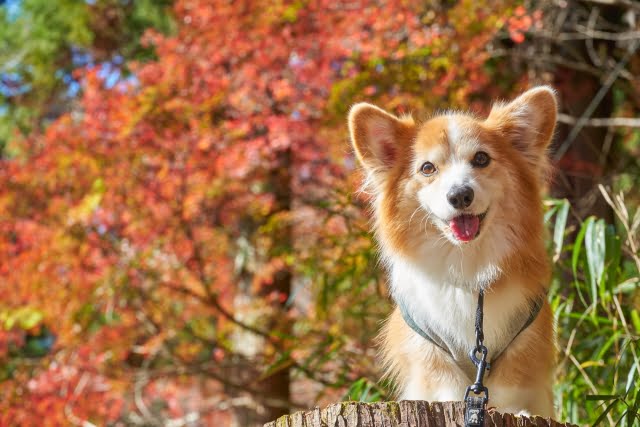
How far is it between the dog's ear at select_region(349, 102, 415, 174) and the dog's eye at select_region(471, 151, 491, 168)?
0.35 meters

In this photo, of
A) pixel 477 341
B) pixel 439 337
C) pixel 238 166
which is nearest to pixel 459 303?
pixel 439 337

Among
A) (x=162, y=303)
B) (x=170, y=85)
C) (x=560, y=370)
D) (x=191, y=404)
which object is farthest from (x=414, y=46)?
(x=191, y=404)

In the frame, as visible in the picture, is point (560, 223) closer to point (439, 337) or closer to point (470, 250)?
point (470, 250)

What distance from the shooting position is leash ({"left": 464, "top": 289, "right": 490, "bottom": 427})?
2295mm

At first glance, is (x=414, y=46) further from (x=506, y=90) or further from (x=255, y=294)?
(x=255, y=294)

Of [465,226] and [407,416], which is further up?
[465,226]

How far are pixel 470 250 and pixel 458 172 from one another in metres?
0.33

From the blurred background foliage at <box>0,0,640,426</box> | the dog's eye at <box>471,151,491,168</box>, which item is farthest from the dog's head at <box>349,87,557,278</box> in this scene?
the blurred background foliage at <box>0,0,640,426</box>

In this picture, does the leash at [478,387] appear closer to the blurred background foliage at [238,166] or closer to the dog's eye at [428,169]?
the dog's eye at [428,169]

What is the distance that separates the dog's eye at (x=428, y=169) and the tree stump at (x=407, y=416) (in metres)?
1.02

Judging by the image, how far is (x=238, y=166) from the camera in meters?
6.93

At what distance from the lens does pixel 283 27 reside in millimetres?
6980

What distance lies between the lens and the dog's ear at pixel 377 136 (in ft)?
10.7

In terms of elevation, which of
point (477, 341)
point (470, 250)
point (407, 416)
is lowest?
point (407, 416)
